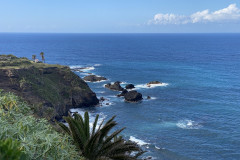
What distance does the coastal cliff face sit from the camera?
67375mm

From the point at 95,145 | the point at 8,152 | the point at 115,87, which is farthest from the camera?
the point at 115,87

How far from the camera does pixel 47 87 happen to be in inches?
3002

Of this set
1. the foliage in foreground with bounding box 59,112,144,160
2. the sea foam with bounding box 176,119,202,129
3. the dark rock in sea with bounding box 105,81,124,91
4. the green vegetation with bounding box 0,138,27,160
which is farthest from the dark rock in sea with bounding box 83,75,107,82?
the green vegetation with bounding box 0,138,27,160

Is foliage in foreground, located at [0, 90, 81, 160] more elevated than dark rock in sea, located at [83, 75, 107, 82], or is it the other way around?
foliage in foreground, located at [0, 90, 81, 160]

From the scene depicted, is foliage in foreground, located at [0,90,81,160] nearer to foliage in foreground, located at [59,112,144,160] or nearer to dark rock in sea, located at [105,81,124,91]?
foliage in foreground, located at [59,112,144,160]

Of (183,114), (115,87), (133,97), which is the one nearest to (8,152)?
(183,114)

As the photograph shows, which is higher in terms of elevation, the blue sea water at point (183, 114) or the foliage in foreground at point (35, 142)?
the foliage in foreground at point (35, 142)

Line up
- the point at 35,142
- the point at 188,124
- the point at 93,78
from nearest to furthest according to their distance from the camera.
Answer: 1. the point at 35,142
2. the point at 188,124
3. the point at 93,78

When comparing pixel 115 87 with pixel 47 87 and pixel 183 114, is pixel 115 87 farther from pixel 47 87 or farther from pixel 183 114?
pixel 183 114

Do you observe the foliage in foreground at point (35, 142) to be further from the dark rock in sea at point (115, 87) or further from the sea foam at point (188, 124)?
the dark rock in sea at point (115, 87)

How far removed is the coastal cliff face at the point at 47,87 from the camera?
6738cm

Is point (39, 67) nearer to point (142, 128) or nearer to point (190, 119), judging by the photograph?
point (142, 128)

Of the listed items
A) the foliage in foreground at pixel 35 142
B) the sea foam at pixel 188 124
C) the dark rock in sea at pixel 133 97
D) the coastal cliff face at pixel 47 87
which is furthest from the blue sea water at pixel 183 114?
the foliage in foreground at pixel 35 142

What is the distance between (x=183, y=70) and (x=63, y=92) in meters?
77.9
